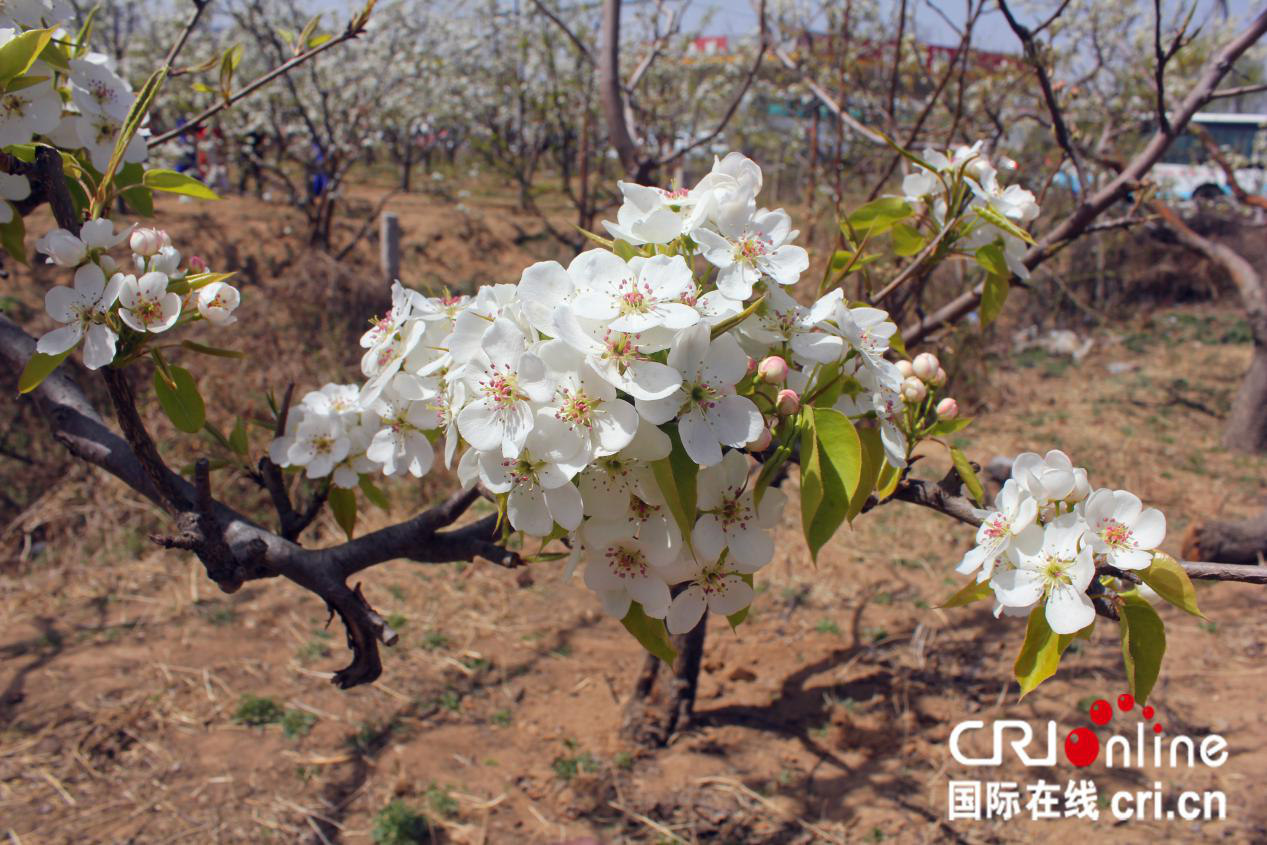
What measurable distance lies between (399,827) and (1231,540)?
320cm

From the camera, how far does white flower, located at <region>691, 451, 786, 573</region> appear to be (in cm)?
89

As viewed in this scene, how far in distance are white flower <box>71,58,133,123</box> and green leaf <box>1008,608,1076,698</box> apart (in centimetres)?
128

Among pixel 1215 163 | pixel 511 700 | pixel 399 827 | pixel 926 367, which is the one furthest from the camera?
pixel 1215 163

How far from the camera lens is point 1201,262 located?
885 centimetres

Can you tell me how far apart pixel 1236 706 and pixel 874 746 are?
4.01ft

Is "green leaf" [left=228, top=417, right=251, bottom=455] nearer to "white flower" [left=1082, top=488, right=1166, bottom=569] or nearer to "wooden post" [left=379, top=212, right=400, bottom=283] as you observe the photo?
"white flower" [left=1082, top=488, right=1166, bottom=569]

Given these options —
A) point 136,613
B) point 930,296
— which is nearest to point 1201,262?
point 930,296

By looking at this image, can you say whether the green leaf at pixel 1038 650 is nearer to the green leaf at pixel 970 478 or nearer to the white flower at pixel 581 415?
the green leaf at pixel 970 478

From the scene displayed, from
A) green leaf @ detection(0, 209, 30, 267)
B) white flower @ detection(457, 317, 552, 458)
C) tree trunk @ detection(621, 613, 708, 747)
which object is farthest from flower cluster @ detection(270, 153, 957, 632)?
tree trunk @ detection(621, 613, 708, 747)

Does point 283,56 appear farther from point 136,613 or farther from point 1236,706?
point 1236,706

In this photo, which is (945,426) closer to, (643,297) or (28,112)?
(643,297)

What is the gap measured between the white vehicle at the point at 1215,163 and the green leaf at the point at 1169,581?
19.0 ft

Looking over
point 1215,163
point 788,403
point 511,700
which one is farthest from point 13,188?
point 1215,163

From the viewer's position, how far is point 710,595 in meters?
0.94
